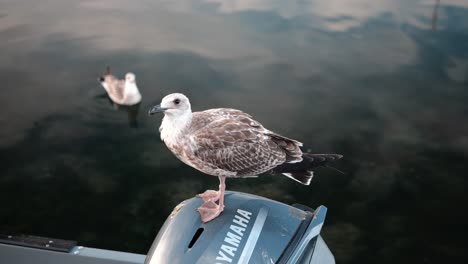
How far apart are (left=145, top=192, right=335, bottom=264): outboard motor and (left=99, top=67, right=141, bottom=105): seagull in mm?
7108

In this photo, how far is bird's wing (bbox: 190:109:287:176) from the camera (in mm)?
3688

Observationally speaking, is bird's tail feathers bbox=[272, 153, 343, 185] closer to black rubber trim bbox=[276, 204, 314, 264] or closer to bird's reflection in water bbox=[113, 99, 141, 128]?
black rubber trim bbox=[276, 204, 314, 264]

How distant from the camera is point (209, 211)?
136 inches

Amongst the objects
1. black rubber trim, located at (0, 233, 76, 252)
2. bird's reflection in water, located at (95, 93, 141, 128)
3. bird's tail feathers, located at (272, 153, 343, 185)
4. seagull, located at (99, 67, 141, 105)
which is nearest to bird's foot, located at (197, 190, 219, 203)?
bird's tail feathers, located at (272, 153, 343, 185)

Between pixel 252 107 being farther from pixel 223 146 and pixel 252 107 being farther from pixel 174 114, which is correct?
pixel 174 114

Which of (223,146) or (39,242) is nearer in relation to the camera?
(223,146)

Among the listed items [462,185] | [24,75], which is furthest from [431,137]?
[24,75]

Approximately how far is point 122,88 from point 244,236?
8033mm

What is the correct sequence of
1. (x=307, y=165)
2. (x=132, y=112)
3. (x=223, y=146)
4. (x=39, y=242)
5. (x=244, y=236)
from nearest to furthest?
(x=244, y=236) → (x=223, y=146) → (x=307, y=165) → (x=39, y=242) → (x=132, y=112)

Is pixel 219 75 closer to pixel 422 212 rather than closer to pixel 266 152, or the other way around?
pixel 422 212

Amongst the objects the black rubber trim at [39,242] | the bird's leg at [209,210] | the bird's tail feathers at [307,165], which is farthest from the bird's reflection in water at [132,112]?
the bird's leg at [209,210]

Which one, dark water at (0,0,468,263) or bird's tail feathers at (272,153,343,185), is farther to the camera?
dark water at (0,0,468,263)

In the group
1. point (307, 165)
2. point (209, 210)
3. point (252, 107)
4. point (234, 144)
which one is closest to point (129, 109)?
point (252, 107)

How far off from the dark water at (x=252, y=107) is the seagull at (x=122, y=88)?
0.28 meters
